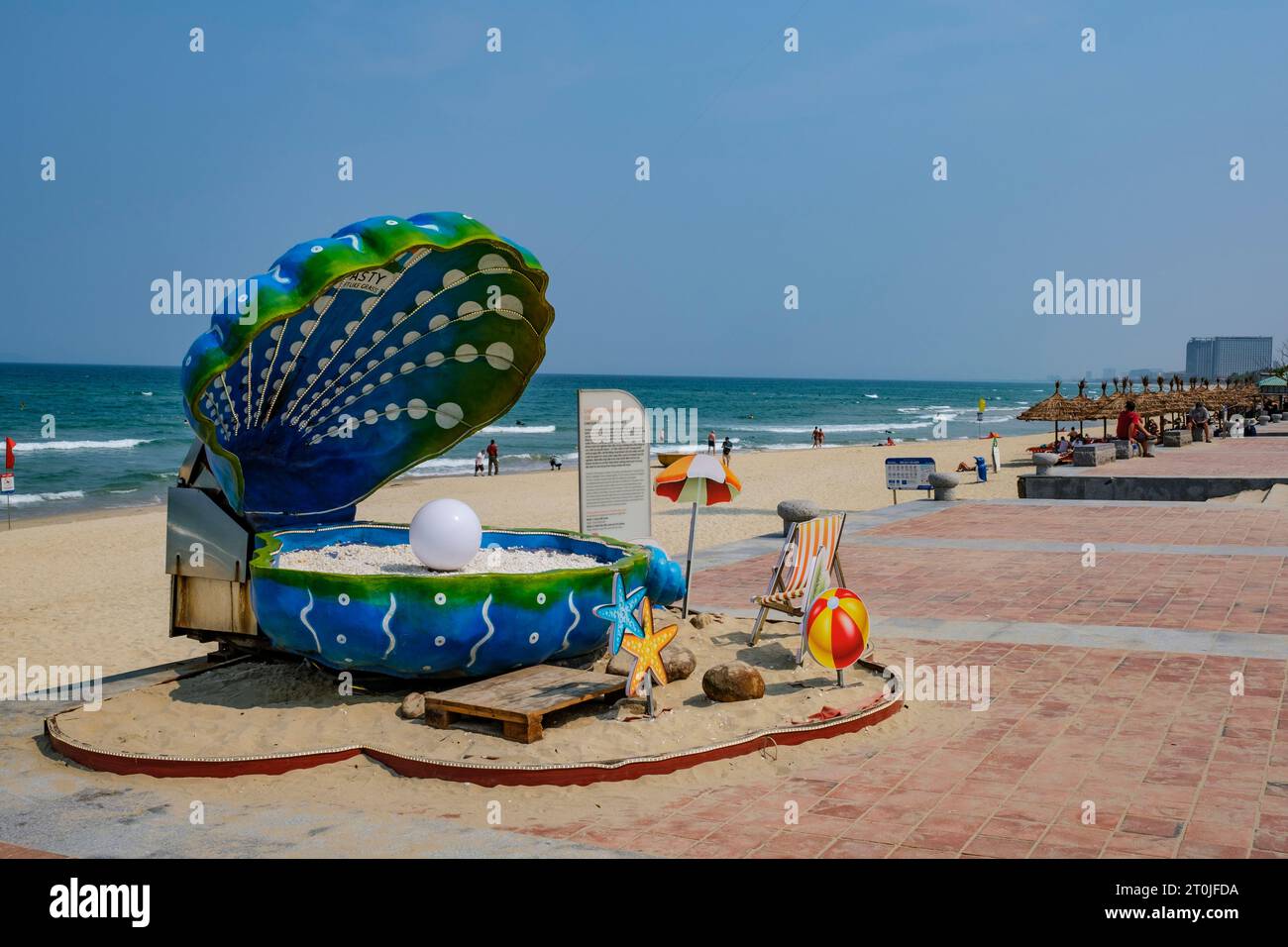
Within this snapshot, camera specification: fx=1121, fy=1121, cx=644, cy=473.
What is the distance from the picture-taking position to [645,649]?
668 cm

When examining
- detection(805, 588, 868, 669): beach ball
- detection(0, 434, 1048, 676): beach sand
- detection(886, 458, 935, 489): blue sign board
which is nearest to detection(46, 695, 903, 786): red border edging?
detection(805, 588, 868, 669): beach ball

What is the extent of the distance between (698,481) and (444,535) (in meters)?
2.48

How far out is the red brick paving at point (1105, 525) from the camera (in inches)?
570

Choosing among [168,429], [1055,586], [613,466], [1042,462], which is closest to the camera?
[613,466]

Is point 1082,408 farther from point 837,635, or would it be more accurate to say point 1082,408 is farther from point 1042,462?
point 837,635

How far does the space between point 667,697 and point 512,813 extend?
6.53ft

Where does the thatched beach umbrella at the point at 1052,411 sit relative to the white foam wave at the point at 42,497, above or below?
above

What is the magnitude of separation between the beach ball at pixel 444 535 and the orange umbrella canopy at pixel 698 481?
6.61 ft

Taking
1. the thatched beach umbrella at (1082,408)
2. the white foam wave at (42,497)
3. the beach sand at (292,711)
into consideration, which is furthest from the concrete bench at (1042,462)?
the white foam wave at (42,497)

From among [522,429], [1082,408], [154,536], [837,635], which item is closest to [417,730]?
[837,635]

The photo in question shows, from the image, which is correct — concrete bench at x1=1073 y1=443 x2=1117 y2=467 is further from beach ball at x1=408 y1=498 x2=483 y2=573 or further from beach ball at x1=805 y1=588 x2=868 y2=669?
beach ball at x1=408 y1=498 x2=483 y2=573

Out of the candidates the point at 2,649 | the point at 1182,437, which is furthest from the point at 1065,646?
the point at 1182,437

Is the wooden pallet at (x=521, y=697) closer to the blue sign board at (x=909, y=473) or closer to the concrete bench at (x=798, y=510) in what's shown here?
the concrete bench at (x=798, y=510)
